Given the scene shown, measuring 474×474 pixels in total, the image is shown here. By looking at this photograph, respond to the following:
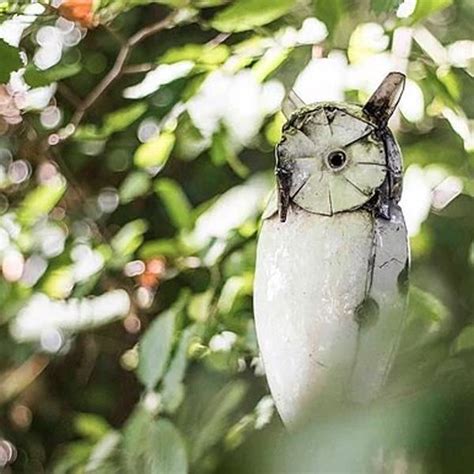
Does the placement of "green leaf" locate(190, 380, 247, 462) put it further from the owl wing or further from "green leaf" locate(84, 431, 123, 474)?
the owl wing

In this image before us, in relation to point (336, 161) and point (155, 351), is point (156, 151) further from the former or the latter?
point (336, 161)

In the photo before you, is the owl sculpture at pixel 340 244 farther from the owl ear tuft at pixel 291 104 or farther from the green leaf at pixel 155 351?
the green leaf at pixel 155 351

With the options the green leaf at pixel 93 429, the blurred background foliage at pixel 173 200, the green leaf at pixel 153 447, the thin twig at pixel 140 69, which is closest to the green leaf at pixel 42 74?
the blurred background foliage at pixel 173 200

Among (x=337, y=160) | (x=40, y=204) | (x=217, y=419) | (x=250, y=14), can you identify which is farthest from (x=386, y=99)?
(x=40, y=204)

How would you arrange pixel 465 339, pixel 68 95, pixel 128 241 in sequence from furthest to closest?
pixel 68 95
pixel 128 241
pixel 465 339

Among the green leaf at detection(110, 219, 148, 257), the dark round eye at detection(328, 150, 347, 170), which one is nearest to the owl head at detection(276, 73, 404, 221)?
the dark round eye at detection(328, 150, 347, 170)

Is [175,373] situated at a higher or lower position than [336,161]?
lower

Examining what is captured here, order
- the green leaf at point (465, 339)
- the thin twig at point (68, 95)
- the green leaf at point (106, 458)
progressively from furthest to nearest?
the thin twig at point (68, 95), the green leaf at point (106, 458), the green leaf at point (465, 339)
